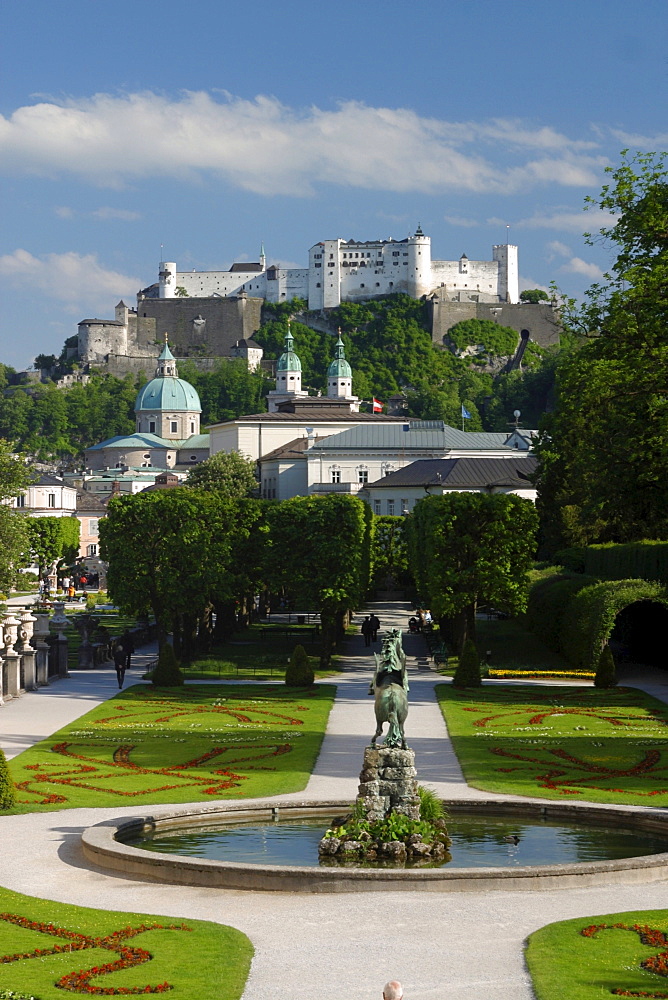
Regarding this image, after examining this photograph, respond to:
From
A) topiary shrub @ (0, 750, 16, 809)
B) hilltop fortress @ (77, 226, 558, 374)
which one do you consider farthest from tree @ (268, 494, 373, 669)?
hilltop fortress @ (77, 226, 558, 374)

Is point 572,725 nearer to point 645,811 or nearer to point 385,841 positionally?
point 645,811

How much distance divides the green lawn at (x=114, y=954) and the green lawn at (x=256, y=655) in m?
28.0

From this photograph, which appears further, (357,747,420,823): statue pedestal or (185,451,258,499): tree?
(185,451,258,499): tree

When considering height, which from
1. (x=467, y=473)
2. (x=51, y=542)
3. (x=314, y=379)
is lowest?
(x=51, y=542)

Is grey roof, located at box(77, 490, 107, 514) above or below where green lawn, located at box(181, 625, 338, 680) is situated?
above

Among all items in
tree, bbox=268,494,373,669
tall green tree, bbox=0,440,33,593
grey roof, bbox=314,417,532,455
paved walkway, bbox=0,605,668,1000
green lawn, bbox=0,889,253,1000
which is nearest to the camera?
green lawn, bbox=0,889,253,1000

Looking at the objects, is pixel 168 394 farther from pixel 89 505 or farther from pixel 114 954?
pixel 114 954

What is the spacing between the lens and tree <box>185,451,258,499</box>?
112 metres

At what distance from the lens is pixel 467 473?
94250mm

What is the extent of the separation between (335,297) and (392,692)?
586ft

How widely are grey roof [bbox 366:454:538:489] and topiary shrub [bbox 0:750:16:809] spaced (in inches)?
2826

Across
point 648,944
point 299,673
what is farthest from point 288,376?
point 648,944

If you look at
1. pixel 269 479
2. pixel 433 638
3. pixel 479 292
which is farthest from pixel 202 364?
pixel 433 638

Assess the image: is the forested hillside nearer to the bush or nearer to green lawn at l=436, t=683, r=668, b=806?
green lawn at l=436, t=683, r=668, b=806
